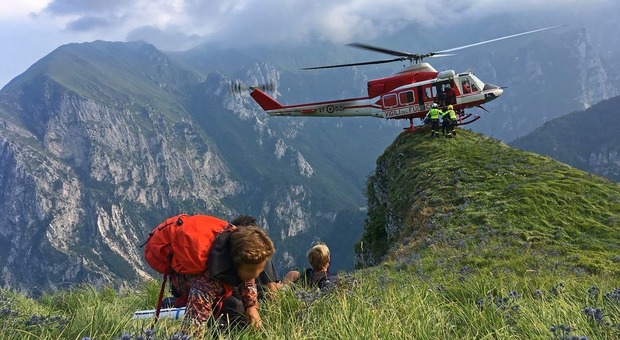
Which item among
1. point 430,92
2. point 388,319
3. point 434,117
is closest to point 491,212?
point 434,117

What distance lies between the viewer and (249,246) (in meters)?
4.23

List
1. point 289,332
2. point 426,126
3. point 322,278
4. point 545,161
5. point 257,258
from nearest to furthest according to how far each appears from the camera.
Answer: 1. point 289,332
2. point 257,258
3. point 322,278
4. point 545,161
5. point 426,126

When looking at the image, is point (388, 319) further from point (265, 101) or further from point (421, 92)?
point (265, 101)

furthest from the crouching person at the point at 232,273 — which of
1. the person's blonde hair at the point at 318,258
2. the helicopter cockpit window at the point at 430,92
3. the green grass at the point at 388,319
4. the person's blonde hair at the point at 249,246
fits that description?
the helicopter cockpit window at the point at 430,92

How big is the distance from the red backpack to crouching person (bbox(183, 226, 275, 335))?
0.09m

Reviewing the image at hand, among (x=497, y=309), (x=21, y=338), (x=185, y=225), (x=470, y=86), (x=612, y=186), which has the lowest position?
(x=612, y=186)

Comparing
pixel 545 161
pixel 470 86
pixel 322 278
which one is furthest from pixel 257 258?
pixel 470 86

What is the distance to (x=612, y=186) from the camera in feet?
50.4

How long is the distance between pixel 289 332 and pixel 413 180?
Answer: 1490 centimetres

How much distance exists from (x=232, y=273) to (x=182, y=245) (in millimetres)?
559

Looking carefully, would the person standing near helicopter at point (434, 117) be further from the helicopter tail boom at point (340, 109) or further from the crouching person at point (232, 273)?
the crouching person at point (232, 273)

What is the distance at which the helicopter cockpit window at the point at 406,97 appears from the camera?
22688 mm

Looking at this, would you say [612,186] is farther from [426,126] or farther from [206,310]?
[206,310]

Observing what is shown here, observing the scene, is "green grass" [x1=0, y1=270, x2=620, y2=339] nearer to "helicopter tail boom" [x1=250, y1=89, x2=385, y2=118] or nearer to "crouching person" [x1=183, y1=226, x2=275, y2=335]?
"crouching person" [x1=183, y1=226, x2=275, y2=335]
